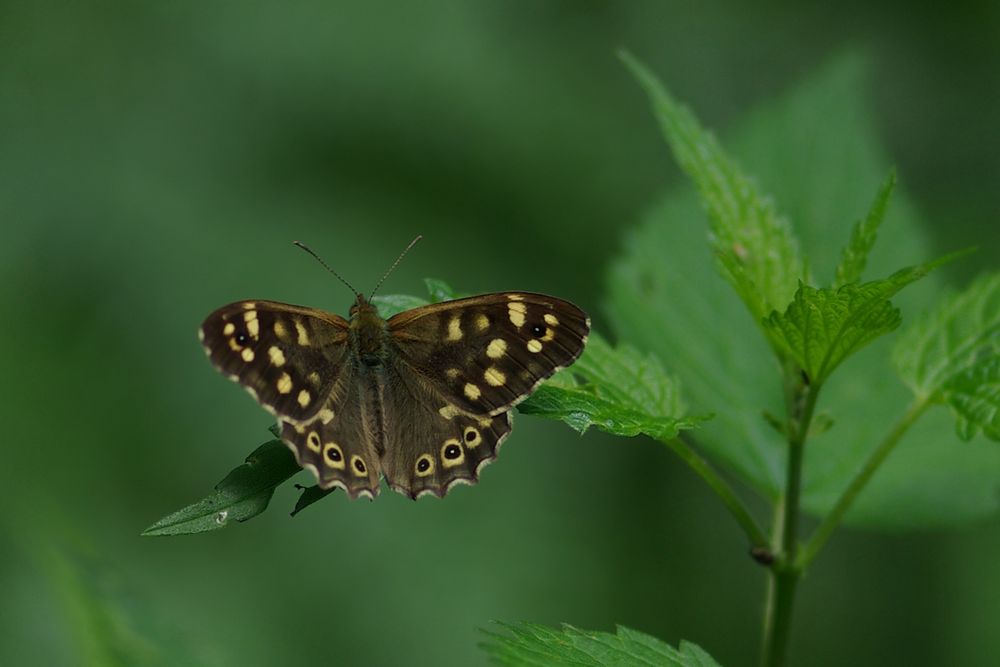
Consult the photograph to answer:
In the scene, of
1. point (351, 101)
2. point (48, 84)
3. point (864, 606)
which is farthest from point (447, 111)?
point (864, 606)

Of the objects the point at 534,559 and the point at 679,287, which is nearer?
the point at 679,287

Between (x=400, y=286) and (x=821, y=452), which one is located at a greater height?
(x=400, y=286)

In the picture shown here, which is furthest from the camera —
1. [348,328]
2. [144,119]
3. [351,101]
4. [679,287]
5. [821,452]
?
[351,101]

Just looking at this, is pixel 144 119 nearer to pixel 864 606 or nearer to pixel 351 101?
pixel 351 101

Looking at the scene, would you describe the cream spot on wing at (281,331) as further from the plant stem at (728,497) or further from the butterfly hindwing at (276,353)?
the plant stem at (728,497)

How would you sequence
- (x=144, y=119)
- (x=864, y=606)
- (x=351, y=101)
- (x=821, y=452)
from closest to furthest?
(x=821, y=452)
(x=864, y=606)
(x=144, y=119)
(x=351, y=101)

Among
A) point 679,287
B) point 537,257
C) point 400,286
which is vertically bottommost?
point 679,287

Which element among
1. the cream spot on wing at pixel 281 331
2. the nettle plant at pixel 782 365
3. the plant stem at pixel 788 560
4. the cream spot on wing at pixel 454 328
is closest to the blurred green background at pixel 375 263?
the nettle plant at pixel 782 365

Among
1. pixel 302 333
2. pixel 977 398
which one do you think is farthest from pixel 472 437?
pixel 977 398
